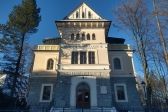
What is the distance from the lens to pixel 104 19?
29.2 meters

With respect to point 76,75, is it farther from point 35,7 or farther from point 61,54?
point 35,7

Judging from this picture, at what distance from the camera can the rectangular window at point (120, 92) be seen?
25928 millimetres

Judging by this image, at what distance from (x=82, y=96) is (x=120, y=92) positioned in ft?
15.9

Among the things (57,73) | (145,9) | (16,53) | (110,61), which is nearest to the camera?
(145,9)

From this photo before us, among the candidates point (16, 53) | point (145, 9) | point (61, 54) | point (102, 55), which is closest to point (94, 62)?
point (102, 55)

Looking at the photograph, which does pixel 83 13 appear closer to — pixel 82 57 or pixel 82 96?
pixel 82 57

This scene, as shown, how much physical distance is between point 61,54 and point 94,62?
413cm

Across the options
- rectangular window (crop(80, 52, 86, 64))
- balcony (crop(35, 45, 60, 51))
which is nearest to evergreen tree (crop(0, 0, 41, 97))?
balcony (crop(35, 45, 60, 51))

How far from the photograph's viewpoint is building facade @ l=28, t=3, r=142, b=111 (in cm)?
2438

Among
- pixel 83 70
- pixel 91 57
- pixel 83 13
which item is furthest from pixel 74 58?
pixel 83 13

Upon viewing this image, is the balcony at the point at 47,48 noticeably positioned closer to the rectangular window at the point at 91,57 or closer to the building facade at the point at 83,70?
the building facade at the point at 83,70

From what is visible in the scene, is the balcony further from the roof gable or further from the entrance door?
the entrance door

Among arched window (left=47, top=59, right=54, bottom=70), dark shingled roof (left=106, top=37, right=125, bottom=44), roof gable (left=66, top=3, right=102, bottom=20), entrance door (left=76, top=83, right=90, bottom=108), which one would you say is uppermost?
roof gable (left=66, top=3, right=102, bottom=20)

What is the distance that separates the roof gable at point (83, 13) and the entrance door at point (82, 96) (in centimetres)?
→ 981
